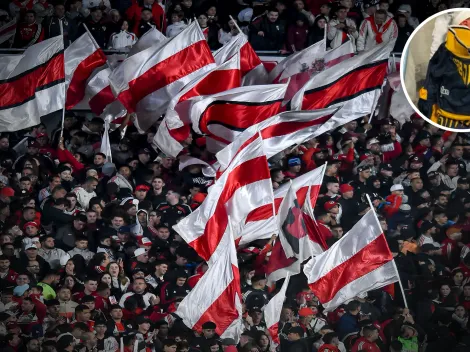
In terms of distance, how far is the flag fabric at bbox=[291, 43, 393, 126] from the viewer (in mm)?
20625

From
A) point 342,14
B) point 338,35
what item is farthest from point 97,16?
point 342,14

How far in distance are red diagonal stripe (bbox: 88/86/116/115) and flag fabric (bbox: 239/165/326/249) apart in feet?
12.7

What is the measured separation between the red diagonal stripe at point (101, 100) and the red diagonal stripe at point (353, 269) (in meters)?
5.33

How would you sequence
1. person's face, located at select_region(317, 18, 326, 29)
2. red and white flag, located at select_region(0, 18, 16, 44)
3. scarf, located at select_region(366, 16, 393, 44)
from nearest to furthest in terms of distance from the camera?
red and white flag, located at select_region(0, 18, 16, 44)
person's face, located at select_region(317, 18, 326, 29)
scarf, located at select_region(366, 16, 393, 44)

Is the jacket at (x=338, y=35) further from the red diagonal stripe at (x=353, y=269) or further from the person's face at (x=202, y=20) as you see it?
the red diagonal stripe at (x=353, y=269)

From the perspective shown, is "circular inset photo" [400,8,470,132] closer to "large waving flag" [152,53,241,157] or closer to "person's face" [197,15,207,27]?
"large waving flag" [152,53,241,157]

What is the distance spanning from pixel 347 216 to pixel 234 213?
9.32 ft

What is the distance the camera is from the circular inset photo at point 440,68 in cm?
1830

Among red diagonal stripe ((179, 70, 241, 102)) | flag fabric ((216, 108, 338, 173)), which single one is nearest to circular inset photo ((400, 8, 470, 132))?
flag fabric ((216, 108, 338, 173))

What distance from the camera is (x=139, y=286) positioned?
58.2ft

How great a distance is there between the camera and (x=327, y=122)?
2081cm

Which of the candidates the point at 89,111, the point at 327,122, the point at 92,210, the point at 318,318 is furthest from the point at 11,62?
the point at 318,318

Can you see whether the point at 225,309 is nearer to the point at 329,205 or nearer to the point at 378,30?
the point at 329,205

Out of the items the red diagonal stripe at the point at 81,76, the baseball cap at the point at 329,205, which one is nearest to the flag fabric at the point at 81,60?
the red diagonal stripe at the point at 81,76
